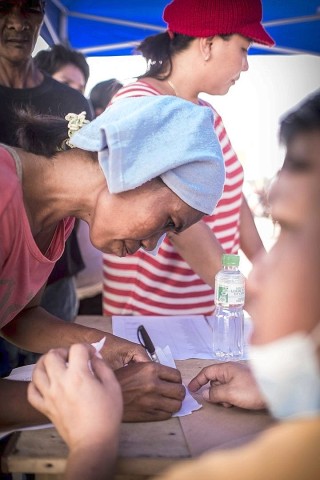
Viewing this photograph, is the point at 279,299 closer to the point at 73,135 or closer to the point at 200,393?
the point at 200,393

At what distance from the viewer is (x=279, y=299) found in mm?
815

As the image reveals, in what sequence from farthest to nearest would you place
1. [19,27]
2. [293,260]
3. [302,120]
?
[19,27] → [302,120] → [293,260]

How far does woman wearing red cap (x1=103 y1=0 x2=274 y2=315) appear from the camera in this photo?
91.2 inches

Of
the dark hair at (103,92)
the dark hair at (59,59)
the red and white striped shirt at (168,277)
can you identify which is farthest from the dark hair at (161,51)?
the dark hair at (103,92)

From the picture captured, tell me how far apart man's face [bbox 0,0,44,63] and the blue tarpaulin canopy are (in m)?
→ 1.12

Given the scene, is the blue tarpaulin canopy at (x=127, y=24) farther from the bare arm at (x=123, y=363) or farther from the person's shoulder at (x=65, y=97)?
the bare arm at (x=123, y=363)

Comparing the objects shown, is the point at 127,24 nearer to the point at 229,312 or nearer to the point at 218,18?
the point at 218,18

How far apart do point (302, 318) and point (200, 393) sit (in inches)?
33.6

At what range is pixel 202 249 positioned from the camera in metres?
Answer: 2.21

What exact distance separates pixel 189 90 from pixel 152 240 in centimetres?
88

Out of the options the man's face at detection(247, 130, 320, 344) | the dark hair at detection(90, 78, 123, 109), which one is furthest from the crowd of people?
the dark hair at detection(90, 78, 123, 109)

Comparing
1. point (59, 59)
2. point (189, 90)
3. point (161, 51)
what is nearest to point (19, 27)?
point (161, 51)

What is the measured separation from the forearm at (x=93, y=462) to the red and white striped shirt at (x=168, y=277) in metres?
1.26

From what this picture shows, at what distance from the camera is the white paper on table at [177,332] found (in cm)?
191
